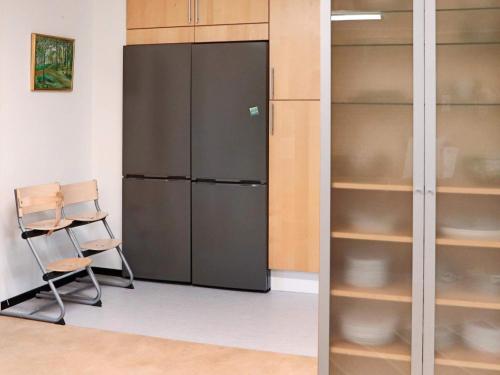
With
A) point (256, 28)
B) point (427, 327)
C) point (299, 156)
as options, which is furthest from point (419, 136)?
point (256, 28)

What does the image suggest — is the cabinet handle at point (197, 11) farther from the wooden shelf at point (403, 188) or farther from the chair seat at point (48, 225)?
the wooden shelf at point (403, 188)

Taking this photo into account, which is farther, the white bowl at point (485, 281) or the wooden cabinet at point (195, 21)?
the wooden cabinet at point (195, 21)

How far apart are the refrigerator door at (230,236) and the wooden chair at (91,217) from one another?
0.67 meters

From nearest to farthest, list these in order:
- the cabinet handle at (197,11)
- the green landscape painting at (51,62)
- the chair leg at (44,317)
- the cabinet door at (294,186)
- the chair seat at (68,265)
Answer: the chair leg at (44,317)
the chair seat at (68,265)
the green landscape painting at (51,62)
the cabinet door at (294,186)
the cabinet handle at (197,11)

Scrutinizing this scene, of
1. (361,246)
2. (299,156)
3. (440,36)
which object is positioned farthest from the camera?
→ (299,156)

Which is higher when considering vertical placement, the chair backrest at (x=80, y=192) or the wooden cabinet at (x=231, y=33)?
the wooden cabinet at (x=231, y=33)

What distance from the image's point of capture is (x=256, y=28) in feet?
16.1

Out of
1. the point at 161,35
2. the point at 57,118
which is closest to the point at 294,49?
the point at 161,35

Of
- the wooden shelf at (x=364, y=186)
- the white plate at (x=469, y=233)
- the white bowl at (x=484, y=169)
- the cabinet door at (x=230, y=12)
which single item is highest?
the cabinet door at (x=230, y=12)

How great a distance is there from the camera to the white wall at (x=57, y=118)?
177 inches

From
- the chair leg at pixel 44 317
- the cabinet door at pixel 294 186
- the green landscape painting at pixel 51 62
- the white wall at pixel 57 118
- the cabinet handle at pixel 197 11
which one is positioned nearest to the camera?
the chair leg at pixel 44 317

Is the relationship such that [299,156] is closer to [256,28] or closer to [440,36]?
[256,28]

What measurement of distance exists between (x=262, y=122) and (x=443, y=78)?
241 cm

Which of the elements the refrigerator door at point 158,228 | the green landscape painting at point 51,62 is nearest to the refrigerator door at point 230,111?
the refrigerator door at point 158,228
